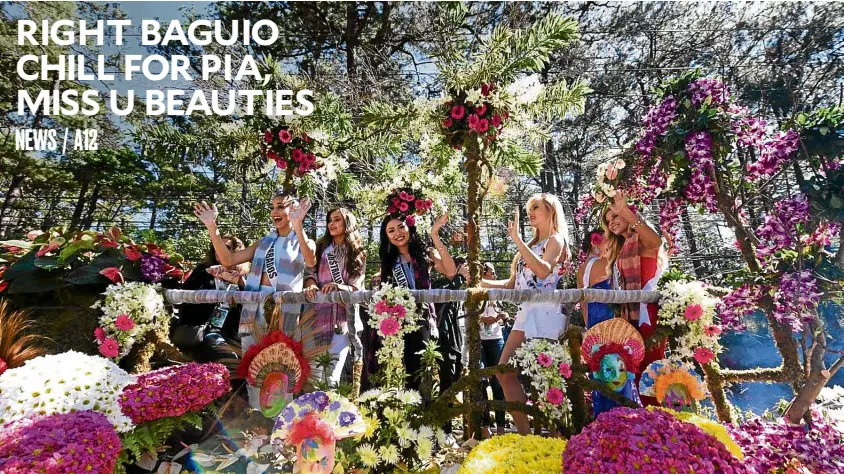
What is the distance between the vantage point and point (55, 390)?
75.1 inches

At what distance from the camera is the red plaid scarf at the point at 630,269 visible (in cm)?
258

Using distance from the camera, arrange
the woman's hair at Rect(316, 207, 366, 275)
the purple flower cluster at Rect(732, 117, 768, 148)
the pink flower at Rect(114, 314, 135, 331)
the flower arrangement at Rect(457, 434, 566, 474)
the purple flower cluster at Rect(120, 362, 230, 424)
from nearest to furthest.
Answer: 1. the flower arrangement at Rect(457, 434, 566, 474)
2. the purple flower cluster at Rect(120, 362, 230, 424)
3. the pink flower at Rect(114, 314, 135, 331)
4. the purple flower cluster at Rect(732, 117, 768, 148)
5. the woman's hair at Rect(316, 207, 366, 275)

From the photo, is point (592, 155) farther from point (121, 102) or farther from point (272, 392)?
point (121, 102)

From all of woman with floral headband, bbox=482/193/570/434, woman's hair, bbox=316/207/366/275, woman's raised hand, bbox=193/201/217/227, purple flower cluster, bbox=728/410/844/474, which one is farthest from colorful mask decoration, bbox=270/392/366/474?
woman's raised hand, bbox=193/201/217/227

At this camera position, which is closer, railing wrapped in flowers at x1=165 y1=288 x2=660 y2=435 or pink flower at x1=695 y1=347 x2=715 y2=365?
railing wrapped in flowers at x1=165 y1=288 x2=660 y2=435

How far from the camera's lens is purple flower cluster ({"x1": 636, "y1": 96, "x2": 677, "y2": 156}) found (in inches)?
126

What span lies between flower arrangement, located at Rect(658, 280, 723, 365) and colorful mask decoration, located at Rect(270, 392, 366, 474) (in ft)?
5.92

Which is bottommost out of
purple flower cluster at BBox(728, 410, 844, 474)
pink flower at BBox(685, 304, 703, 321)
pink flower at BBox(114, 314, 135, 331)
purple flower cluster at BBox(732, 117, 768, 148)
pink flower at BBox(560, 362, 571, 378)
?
purple flower cluster at BBox(728, 410, 844, 474)

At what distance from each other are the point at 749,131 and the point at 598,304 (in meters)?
1.73

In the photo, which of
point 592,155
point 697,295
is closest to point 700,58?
point 592,155

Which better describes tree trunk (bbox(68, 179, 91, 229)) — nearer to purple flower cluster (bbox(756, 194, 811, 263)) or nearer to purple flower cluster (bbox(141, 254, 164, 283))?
purple flower cluster (bbox(141, 254, 164, 283))

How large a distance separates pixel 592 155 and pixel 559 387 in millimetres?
9876

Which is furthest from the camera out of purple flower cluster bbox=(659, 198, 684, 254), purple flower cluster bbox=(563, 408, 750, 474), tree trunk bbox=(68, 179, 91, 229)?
tree trunk bbox=(68, 179, 91, 229)

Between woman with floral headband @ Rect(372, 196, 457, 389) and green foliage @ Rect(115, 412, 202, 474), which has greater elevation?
woman with floral headband @ Rect(372, 196, 457, 389)
